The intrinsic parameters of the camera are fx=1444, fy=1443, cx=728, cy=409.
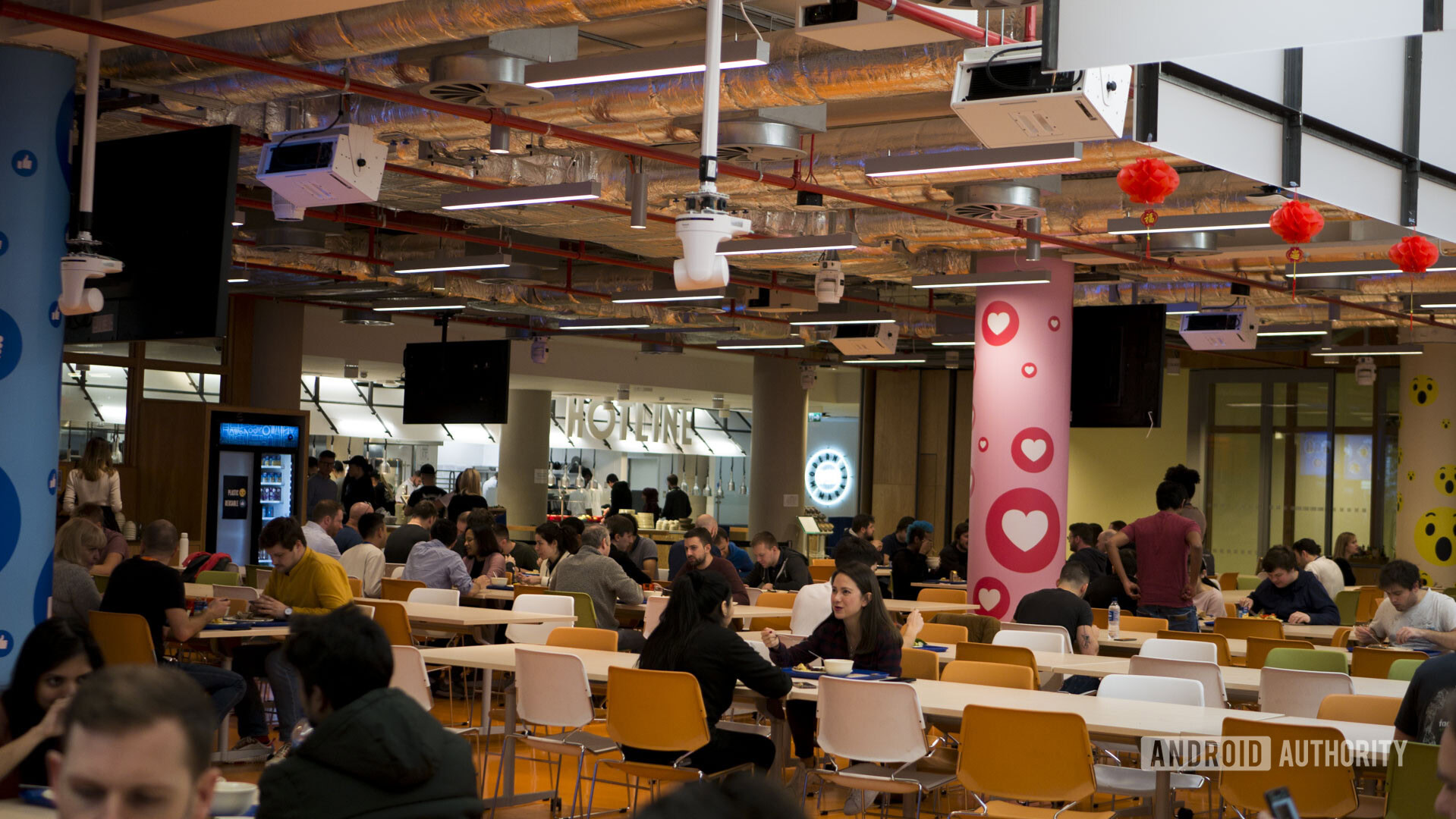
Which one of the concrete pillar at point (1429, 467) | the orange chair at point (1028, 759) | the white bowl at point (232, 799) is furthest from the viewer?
the concrete pillar at point (1429, 467)

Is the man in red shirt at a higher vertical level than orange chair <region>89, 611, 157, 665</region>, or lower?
higher

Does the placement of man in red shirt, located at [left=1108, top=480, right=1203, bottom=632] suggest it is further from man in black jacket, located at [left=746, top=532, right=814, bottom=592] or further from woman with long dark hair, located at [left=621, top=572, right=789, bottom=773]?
woman with long dark hair, located at [left=621, top=572, right=789, bottom=773]

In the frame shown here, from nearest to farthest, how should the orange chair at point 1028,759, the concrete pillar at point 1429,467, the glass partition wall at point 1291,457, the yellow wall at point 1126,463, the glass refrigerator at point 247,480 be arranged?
the orange chair at point 1028,759 → the glass refrigerator at point 247,480 → the concrete pillar at point 1429,467 → the glass partition wall at point 1291,457 → the yellow wall at point 1126,463

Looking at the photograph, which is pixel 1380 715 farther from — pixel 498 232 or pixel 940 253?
pixel 498 232

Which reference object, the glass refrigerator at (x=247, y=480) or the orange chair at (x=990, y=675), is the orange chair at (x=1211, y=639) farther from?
the glass refrigerator at (x=247, y=480)

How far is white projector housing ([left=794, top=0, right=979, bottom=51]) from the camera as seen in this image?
Result: 5.43 meters

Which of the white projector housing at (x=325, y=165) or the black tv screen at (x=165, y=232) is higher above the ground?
the white projector housing at (x=325, y=165)

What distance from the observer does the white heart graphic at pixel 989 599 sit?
37.6 feet

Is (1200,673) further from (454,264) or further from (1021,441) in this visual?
(454,264)

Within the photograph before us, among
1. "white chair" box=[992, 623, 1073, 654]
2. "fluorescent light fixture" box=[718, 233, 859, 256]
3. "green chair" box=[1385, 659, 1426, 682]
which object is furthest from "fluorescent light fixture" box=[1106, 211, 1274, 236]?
"green chair" box=[1385, 659, 1426, 682]

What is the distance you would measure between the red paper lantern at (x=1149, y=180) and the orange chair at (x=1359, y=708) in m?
2.10

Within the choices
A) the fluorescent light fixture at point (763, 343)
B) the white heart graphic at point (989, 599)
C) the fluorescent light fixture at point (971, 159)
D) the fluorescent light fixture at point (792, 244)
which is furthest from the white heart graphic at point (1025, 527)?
the fluorescent light fixture at point (763, 343)

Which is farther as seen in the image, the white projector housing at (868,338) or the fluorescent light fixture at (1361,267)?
the white projector housing at (868,338)

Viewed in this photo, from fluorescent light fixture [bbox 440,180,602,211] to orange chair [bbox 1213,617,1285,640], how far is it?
480cm
